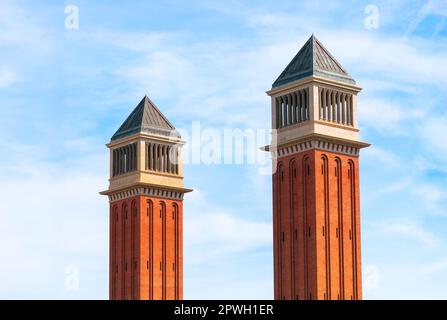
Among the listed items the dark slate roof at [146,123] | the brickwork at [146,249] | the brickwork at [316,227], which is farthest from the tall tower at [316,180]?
the brickwork at [146,249]

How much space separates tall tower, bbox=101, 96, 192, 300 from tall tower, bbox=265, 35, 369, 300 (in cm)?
2001

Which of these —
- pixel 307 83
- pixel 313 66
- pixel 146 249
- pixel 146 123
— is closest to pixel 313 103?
pixel 307 83

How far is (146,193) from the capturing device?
395ft

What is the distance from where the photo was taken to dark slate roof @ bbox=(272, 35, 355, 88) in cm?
10119

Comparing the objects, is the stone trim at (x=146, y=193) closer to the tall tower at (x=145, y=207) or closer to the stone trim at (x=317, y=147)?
the tall tower at (x=145, y=207)

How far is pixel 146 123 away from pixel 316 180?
2417cm

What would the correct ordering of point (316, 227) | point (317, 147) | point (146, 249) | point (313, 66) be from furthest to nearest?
point (146, 249) < point (313, 66) < point (317, 147) < point (316, 227)

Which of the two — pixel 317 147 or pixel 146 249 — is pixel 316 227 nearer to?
pixel 317 147

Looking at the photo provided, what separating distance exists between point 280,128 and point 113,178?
79.3 ft

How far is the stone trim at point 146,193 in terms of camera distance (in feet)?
393
